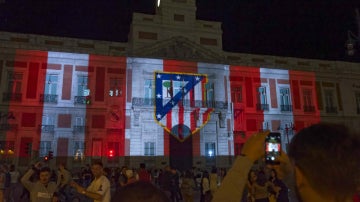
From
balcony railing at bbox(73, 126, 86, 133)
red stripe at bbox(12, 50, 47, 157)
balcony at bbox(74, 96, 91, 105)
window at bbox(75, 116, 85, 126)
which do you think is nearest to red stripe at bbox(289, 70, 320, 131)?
balcony at bbox(74, 96, 91, 105)

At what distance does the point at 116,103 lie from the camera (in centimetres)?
2475

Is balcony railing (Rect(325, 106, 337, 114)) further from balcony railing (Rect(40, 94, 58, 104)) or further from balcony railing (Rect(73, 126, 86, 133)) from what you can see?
balcony railing (Rect(40, 94, 58, 104))

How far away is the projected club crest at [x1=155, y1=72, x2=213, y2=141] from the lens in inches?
982

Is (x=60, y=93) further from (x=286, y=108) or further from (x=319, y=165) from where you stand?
(x=319, y=165)

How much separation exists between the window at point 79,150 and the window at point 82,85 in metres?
3.90

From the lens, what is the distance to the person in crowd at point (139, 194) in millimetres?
1313

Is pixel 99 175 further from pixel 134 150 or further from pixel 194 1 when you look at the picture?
pixel 194 1

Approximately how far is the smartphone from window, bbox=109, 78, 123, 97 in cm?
2368

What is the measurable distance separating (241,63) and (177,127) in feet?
28.1

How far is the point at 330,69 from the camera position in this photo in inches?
1214

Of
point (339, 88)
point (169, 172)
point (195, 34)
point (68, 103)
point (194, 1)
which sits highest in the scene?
point (194, 1)

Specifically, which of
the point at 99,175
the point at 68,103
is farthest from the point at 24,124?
the point at 99,175

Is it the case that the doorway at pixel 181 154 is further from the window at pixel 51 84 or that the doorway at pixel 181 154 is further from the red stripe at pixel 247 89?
the window at pixel 51 84

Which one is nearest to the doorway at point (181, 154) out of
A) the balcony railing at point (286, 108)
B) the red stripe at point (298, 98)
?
the balcony railing at point (286, 108)
